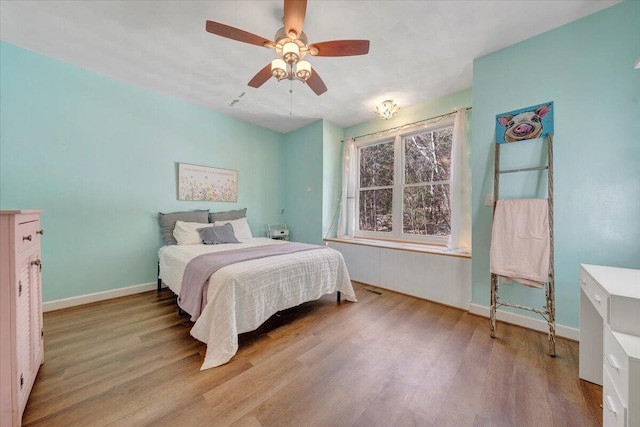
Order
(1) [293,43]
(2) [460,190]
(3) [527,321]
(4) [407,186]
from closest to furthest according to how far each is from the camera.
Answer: (1) [293,43] → (3) [527,321] → (2) [460,190] → (4) [407,186]

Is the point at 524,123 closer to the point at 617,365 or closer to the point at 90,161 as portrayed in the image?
the point at 617,365

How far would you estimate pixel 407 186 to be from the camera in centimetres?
338

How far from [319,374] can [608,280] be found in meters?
1.66

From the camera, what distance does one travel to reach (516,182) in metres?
2.08

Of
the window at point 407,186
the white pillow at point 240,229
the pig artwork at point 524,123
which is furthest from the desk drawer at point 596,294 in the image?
the white pillow at point 240,229

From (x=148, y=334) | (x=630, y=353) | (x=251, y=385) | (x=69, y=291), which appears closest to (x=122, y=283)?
(x=69, y=291)

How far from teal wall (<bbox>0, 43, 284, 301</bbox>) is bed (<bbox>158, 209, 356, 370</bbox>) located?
2.20ft

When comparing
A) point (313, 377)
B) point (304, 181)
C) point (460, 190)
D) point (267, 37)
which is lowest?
point (313, 377)

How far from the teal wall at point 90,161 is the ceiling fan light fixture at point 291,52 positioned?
93.4 inches

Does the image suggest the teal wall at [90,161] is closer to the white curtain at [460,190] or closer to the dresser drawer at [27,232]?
the dresser drawer at [27,232]

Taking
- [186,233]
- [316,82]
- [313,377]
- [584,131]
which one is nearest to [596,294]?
Answer: [584,131]

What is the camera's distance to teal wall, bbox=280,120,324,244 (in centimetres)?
386

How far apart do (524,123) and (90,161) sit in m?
4.37

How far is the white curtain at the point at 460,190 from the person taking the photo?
2680mm
